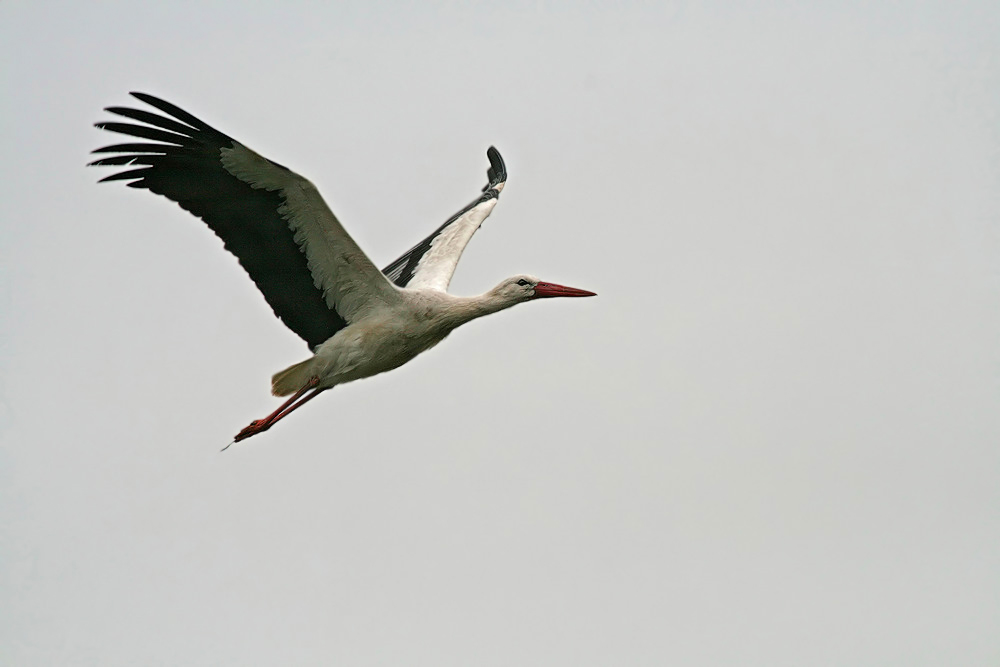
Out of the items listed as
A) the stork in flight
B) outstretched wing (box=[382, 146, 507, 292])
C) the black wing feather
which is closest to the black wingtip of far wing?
outstretched wing (box=[382, 146, 507, 292])

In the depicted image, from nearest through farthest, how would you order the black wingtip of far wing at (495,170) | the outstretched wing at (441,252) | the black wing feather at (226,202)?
1. the black wing feather at (226,202)
2. the outstretched wing at (441,252)
3. the black wingtip of far wing at (495,170)

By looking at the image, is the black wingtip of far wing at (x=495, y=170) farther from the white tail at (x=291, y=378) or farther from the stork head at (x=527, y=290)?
the white tail at (x=291, y=378)

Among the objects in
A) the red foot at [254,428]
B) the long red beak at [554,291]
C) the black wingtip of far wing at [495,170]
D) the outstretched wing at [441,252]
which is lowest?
the red foot at [254,428]

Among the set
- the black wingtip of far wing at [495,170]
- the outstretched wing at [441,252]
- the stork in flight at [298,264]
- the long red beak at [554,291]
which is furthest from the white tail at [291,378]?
the black wingtip of far wing at [495,170]

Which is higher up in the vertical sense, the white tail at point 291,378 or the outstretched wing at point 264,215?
the outstretched wing at point 264,215

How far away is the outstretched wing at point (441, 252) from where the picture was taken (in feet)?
46.1

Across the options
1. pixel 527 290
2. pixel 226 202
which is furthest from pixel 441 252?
pixel 226 202

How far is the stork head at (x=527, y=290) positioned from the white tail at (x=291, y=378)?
1645 millimetres

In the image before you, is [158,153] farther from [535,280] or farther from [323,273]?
[535,280]

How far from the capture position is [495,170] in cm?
1681

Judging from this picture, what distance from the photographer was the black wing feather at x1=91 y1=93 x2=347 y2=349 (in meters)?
11.6

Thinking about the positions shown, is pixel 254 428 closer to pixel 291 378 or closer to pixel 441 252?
pixel 291 378

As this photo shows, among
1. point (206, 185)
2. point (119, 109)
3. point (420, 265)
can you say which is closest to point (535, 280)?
point (420, 265)

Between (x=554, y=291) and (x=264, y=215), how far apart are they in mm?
2571
